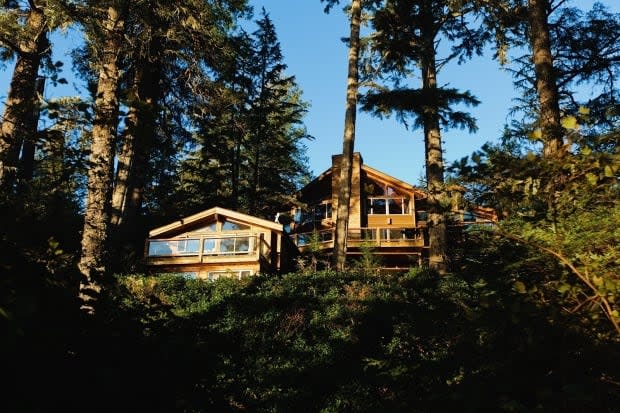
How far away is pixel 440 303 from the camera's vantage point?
41.8 ft

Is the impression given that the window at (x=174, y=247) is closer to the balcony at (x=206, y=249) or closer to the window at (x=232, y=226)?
the balcony at (x=206, y=249)

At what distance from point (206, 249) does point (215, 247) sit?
47 centimetres

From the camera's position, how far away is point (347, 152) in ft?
62.5

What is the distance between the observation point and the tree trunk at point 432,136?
1664 cm

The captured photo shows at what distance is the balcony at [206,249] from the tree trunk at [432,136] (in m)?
8.63

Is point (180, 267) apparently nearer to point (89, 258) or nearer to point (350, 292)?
point (350, 292)

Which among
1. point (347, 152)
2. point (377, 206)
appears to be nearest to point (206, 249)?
point (347, 152)

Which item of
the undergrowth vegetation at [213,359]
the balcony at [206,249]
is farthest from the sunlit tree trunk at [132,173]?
the undergrowth vegetation at [213,359]

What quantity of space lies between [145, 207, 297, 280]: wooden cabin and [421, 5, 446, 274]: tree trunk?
8.59 metres

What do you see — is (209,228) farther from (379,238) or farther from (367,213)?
(367,213)

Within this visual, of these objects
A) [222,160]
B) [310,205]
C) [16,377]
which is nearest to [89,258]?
[16,377]

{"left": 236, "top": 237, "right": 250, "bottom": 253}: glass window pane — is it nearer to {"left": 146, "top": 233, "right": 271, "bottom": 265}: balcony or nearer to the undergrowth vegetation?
{"left": 146, "top": 233, "right": 271, "bottom": 265}: balcony

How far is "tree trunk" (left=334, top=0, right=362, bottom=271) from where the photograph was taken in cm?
1806

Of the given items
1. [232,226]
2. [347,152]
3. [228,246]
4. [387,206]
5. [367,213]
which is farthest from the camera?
[387,206]
